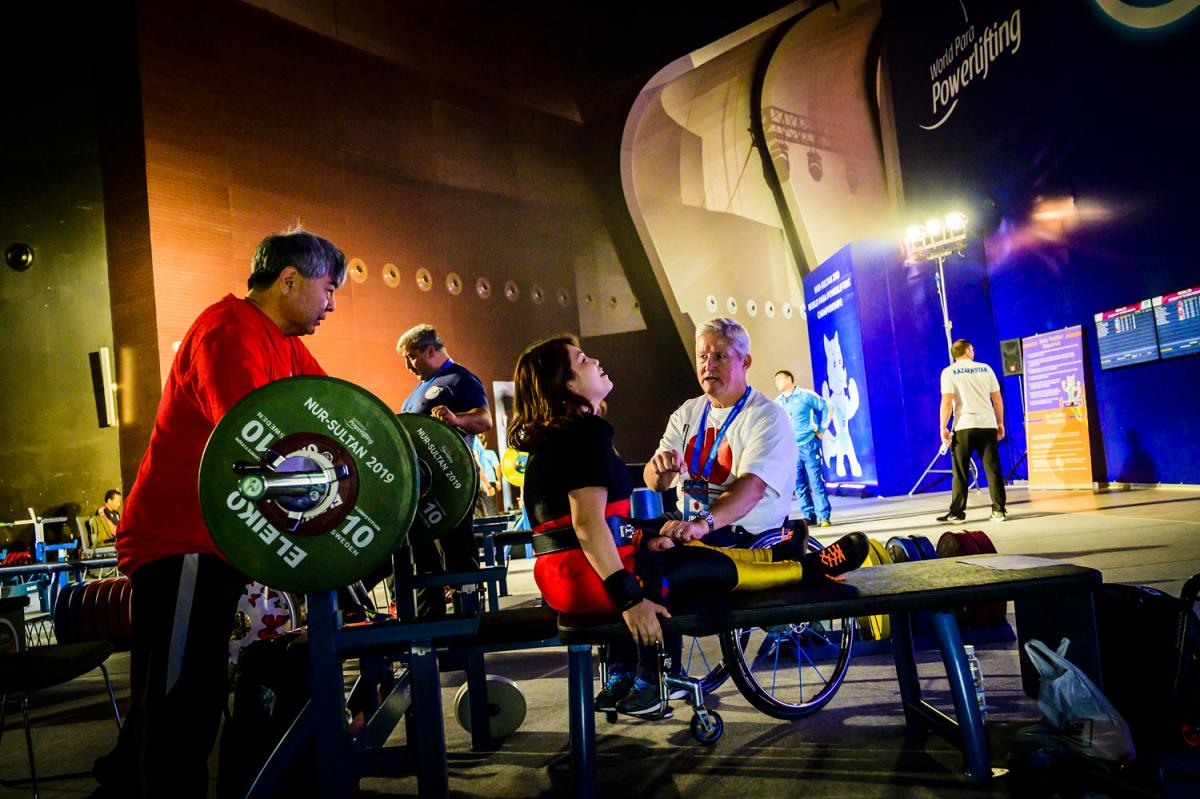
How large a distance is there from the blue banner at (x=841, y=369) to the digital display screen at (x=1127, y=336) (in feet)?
8.46

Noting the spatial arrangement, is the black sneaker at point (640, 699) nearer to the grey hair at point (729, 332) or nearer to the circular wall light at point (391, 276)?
the grey hair at point (729, 332)

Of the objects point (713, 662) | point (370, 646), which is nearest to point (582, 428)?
point (370, 646)

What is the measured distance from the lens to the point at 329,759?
1.75m

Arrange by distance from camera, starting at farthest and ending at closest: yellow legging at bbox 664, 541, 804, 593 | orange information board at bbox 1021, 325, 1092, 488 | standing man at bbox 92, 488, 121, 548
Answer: orange information board at bbox 1021, 325, 1092, 488 < standing man at bbox 92, 488, 121, 548 < yellow legging at bbox 664, 541, 804, 593

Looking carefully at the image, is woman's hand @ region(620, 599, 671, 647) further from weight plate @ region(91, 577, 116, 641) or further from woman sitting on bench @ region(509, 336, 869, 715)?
weight plate @ region(91, 577, 116, 641)

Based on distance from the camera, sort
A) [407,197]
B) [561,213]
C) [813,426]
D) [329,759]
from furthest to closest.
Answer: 1. [561,213]
2. [407,197]
3. [813,426]
4. [329,759]

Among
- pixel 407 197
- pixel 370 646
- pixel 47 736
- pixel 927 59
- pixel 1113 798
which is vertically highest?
pixel 927 59

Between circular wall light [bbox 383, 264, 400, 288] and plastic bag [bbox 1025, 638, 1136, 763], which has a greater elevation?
circular wall light [bbox 383, 264, 400, 288]

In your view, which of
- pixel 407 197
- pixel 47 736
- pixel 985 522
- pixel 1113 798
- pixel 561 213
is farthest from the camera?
pixel 561 213

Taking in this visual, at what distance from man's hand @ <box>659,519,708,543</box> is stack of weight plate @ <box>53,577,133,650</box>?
9.99 feet

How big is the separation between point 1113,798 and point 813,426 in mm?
5726

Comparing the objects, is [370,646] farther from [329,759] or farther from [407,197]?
[407,197]

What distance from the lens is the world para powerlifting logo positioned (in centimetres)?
927

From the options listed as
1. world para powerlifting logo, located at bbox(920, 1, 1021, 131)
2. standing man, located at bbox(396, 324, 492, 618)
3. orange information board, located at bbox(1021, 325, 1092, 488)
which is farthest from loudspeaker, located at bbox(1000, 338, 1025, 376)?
standing man, located at bbox(396, 324, 492, 618)
